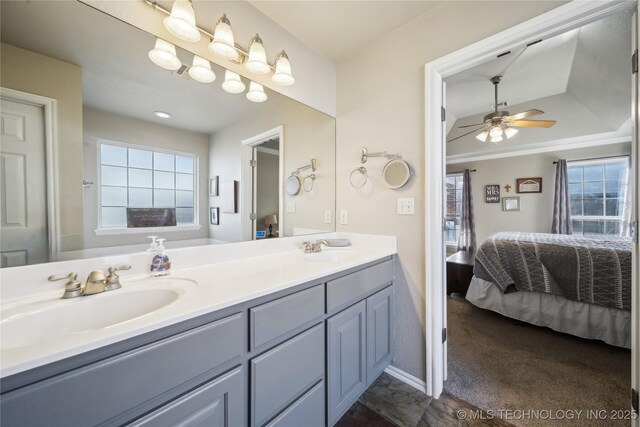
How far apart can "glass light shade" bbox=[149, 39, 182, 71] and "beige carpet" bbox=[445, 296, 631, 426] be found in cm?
243

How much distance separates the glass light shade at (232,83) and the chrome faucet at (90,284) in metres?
1.07

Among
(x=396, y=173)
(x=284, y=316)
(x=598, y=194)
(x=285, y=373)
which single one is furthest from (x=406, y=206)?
(x=598, y=194)

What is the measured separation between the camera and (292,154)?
69.8 inches

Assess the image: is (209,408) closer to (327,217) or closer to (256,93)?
(327,217)

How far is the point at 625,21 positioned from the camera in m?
1.78

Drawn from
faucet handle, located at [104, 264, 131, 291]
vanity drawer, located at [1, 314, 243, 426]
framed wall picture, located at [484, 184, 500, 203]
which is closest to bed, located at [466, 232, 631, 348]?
framed wall picture, located at [484, 184, 500, 203]

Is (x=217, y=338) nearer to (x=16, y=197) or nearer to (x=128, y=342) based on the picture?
(x=128, y=342)

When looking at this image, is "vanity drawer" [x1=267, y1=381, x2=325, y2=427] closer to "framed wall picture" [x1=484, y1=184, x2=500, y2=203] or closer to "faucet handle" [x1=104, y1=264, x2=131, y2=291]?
"faucet handle" [x1=104, y1=264, x2=131, y2=291]

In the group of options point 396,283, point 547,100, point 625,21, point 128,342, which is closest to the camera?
point 128,342

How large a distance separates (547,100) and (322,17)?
4.08 meters

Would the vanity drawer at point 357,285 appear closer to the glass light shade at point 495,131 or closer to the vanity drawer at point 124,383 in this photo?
the vanity drawer at point 124,383

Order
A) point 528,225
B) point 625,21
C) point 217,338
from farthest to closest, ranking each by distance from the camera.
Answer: point 528,225 → point 625,21 → point 217,338

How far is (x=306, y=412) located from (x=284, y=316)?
466 mm

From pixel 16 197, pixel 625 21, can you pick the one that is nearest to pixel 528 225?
pixel 625 21
